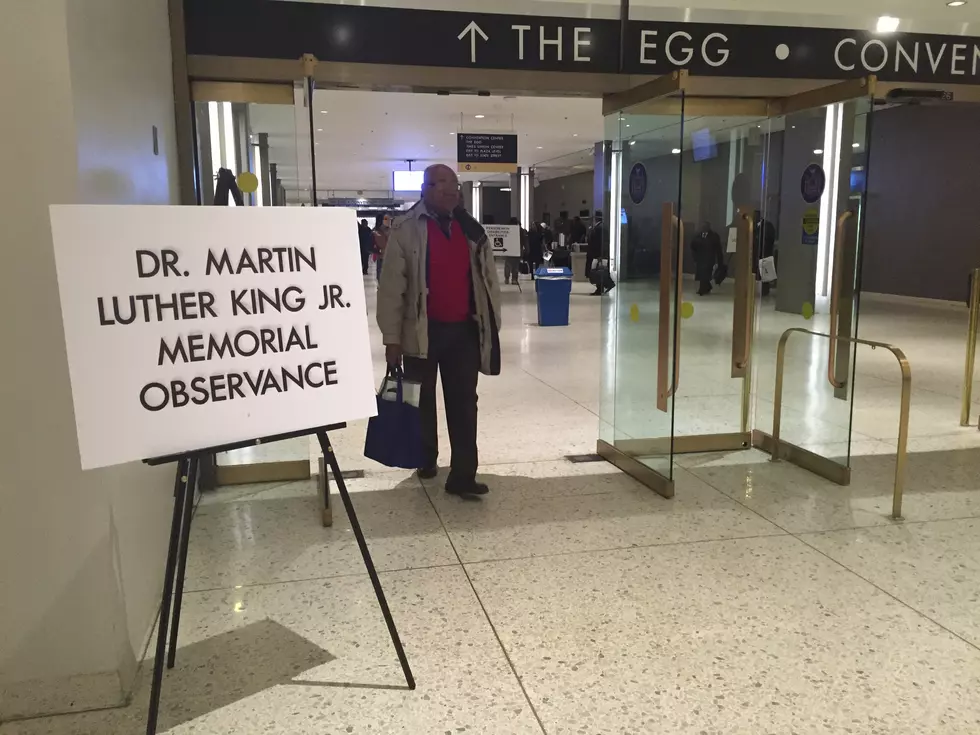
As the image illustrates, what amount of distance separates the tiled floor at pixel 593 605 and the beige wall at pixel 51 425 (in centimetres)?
18

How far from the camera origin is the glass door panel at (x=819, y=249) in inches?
162

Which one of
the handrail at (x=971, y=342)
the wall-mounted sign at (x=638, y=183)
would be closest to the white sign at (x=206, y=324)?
the wall-mounted sign at (x=638, y=183)

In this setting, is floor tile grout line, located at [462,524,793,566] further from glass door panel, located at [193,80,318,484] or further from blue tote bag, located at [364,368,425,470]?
glass door panel, located at [193,80,318,484]

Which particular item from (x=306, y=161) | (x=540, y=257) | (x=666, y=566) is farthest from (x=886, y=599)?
(x=540, y=257)

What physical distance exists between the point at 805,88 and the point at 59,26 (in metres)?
3.82

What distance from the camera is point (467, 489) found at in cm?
395

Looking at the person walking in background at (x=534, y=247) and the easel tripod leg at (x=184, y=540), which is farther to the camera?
the person walking in background at (x=534, y=247)

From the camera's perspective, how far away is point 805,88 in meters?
4.35

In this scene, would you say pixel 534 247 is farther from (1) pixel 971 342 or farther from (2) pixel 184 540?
(2) pixel 184 540

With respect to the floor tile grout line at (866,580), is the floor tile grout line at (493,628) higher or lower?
higher

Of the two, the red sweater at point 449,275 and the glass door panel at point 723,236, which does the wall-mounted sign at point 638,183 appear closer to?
the glass door panel at point 723,236

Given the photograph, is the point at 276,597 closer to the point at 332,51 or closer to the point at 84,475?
the point at 84,475

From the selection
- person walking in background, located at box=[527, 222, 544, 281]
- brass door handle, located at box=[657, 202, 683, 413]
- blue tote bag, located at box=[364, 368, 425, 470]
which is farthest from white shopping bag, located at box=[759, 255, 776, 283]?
person walking in background, located at box=[527, 222, 544, 281]

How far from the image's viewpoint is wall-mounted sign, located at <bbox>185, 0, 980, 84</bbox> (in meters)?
3.59
